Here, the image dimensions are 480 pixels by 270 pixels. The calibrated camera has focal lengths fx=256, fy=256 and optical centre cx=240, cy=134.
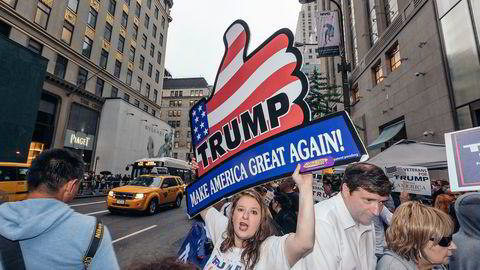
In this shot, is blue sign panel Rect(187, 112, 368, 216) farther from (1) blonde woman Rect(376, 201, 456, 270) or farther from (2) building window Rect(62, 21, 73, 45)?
(2) building window Rect(62, 21, 73, 45)

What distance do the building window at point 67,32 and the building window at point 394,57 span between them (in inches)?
1069

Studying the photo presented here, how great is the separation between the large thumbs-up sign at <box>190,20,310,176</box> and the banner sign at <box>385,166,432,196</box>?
4.76 metres

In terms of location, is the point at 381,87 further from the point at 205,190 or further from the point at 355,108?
the point at 205,190

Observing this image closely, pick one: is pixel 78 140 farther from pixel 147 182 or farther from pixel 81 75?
pixel 147 182

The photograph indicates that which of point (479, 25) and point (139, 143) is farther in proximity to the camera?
point (139, 143)

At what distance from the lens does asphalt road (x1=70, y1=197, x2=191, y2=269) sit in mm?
6598

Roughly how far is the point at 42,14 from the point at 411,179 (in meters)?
28.1

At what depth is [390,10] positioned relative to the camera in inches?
659

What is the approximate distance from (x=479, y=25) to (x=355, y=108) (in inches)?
505

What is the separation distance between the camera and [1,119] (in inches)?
585

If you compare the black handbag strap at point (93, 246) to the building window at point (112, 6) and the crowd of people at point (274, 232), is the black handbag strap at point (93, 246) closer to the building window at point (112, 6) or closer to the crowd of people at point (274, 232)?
the crowd of people at point (274, 232)

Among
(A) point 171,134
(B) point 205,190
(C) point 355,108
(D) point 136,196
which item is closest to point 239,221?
(B) point 205,190

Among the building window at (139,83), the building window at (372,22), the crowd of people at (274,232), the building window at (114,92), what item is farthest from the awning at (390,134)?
the building window at (139,83)

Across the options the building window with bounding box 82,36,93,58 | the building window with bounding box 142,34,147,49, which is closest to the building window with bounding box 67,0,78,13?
the building window with bounding box 82,36,93,58
